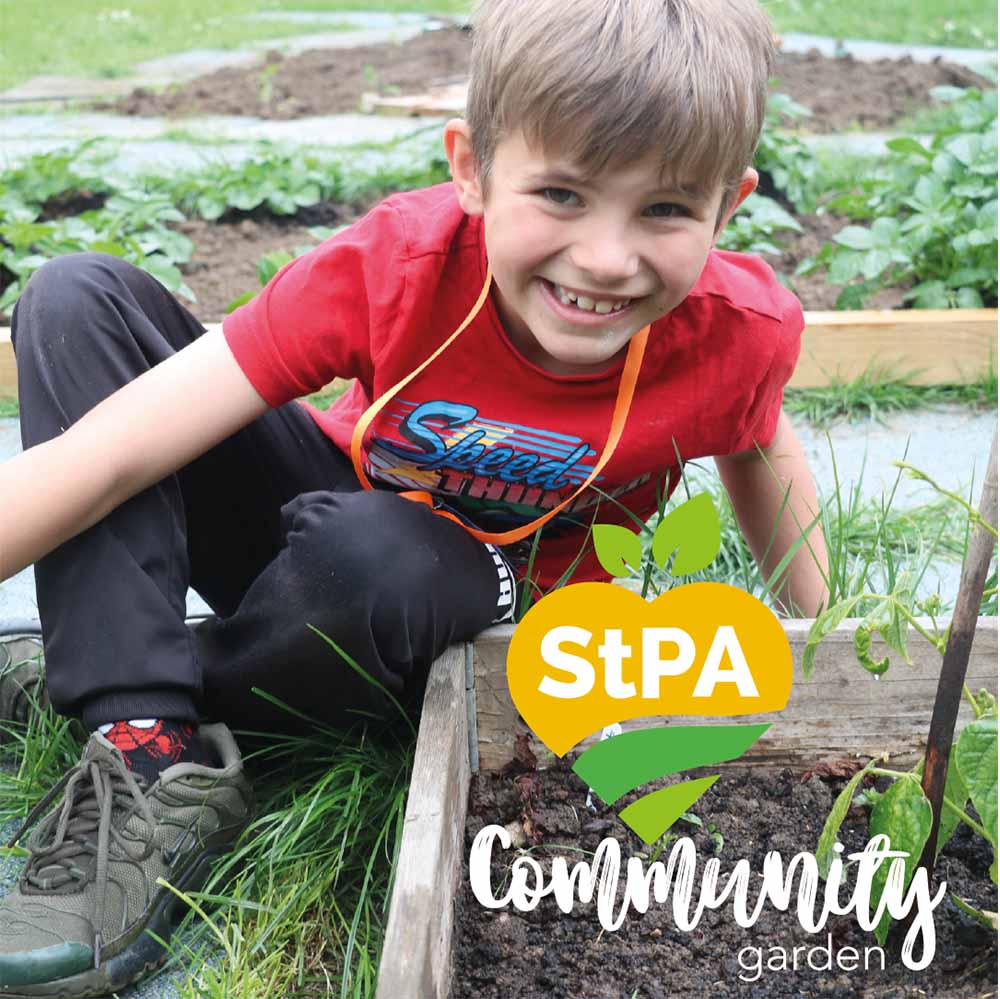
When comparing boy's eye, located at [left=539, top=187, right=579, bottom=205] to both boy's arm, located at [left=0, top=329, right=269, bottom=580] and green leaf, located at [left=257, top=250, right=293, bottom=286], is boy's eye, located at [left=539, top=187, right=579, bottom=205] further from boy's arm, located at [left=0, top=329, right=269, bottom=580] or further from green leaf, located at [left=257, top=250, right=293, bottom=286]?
green leaf, located at [left=257, top=250, right=293, bottom=286]

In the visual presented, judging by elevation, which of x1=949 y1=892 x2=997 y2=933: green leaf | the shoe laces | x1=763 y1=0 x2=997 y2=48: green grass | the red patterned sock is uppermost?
x1=949 y1=892 x2=997 y2=933: green leaf

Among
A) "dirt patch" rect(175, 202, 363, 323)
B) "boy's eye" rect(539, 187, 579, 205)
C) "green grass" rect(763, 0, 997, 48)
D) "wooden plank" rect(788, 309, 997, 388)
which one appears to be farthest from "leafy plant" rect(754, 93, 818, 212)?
"green grass" rect(763, 0, 997, 48)

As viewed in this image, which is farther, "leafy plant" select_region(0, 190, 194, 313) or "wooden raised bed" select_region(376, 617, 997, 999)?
"leafy plant" select_region(0, 190, 194, 313)

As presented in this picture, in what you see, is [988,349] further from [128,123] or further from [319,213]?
[128,123]

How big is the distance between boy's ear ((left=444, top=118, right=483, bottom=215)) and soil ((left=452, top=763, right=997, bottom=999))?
2.14ft

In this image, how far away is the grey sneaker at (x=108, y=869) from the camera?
1407mm

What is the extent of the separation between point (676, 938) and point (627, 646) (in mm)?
368

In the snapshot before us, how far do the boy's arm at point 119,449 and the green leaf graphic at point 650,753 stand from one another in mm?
631

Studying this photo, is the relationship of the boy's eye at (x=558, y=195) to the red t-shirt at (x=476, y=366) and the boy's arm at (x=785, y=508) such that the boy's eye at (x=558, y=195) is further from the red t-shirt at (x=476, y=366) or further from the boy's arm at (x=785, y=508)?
the boy's arm at (x=785, y=508)

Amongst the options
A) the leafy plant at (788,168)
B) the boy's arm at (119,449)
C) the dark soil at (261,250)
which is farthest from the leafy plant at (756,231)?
the boy's arm at (119,449)

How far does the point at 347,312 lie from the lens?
1581 mm

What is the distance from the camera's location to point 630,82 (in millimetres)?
1306

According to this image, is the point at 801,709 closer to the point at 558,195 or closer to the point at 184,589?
the point at 558,195

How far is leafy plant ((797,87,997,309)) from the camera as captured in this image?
3.16m
